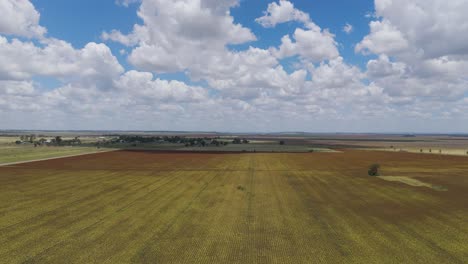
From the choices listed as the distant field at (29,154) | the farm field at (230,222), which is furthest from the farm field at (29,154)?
the farm field at (230,222)

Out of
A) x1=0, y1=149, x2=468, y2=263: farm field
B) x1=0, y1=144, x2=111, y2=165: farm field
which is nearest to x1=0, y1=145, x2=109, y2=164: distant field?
x1=0, y1=144, x2=111, y2=165: farm field

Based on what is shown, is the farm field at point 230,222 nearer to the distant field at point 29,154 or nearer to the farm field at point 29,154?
the farm field at point 29,154

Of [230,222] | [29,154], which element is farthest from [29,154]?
[230,222]

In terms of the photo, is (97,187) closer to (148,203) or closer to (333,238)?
(148,203)

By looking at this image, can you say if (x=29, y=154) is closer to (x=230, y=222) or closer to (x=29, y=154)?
(x=29, y=154)

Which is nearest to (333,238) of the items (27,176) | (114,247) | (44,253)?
(114,247)

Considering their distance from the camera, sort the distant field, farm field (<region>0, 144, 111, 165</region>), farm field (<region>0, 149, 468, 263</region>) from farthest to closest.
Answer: the distant field < farm field (<region>0, 144, 111, 165</region>) < farm field (<region>0, 149, 468, 263</region>)

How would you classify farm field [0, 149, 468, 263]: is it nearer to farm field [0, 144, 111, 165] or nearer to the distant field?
farm field [0, 144, 111, 165]

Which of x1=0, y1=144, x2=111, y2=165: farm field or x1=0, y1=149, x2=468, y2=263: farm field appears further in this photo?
x1=0, y1=144, x2=111, y2=165: farm field
